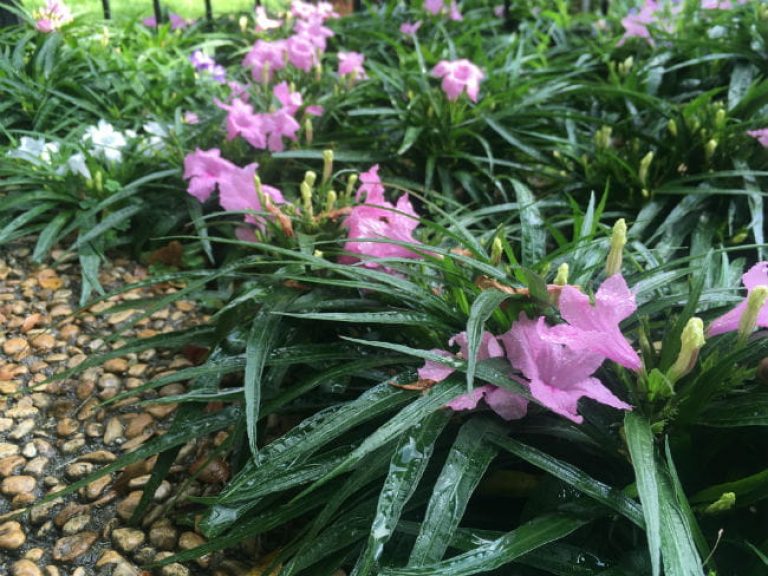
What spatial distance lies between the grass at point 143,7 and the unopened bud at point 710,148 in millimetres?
2496

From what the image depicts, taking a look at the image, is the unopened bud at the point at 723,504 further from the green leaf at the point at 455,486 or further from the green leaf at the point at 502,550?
the green leaf at the point at 455,486

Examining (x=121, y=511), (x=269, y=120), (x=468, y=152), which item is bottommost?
(x=121, y=511)

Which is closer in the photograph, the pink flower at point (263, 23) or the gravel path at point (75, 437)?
the gravel path at point (75, 437)

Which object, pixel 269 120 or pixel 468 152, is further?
pixel 468 152

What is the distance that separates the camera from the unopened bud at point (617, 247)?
110cm

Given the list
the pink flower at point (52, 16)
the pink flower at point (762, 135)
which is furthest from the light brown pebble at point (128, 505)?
the pink flower at point (52, 16)

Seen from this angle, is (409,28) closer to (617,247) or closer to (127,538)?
(617,247)

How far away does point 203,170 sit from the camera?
2.05 meters

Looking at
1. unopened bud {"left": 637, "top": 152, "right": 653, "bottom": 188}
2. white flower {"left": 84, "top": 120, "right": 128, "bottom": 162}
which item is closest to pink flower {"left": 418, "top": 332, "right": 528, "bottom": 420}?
unopened bud {"left": 637, "top": 152, "right": 653, "bottom": 188}

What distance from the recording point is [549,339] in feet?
3.39

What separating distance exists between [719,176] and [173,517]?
168 centimetres

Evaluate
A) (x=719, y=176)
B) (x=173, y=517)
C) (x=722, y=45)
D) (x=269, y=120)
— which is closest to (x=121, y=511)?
(x=173, y=517)

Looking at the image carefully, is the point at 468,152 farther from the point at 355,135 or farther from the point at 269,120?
the point at 269,120

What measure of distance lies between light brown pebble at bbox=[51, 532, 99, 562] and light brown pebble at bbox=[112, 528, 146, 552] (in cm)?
4
